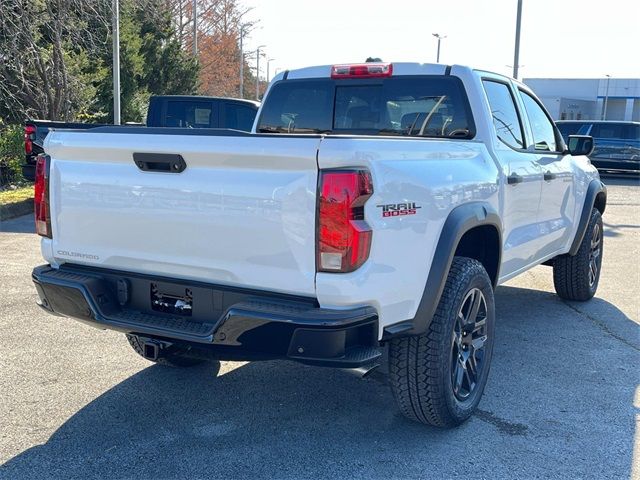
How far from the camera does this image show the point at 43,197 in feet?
12.0

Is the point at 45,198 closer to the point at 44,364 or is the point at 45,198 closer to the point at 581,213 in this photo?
the point at 44,364

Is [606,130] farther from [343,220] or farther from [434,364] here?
[343,220]

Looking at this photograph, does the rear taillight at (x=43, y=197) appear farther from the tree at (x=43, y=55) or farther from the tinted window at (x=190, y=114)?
the tree at (x=43, y=55)

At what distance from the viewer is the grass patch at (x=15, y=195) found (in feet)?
36.4

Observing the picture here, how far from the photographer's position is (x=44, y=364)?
453 centimetres

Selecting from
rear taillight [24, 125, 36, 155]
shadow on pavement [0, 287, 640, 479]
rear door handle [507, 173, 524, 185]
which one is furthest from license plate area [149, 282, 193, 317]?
rear taillight [24, 125, 36, 155]

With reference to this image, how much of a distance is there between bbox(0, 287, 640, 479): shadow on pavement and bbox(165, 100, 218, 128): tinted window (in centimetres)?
749

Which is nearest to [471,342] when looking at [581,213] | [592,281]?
[581,213]

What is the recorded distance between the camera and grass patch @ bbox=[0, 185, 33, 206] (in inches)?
437

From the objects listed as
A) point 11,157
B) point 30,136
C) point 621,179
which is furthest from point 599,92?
point 30,136

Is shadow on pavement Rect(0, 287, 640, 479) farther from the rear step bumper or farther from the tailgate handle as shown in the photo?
the tailgate handle

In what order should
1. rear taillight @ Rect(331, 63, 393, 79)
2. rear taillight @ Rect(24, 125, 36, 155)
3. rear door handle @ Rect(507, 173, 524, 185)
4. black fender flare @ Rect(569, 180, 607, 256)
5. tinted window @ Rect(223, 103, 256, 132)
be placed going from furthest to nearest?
tinted window @ Rect(223, 103, 256, 132) < rear taillight @ Rect(24, 125, 36, 155) < black fender flare @ Rect(569, 180, 607, 256) < rear taillight @ Rect(331, 63, 393, 79) < rear door handle @ Rect(507, 173, 524, 185)

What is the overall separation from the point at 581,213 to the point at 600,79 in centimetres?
7412

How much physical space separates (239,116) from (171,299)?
8718 millimetres
